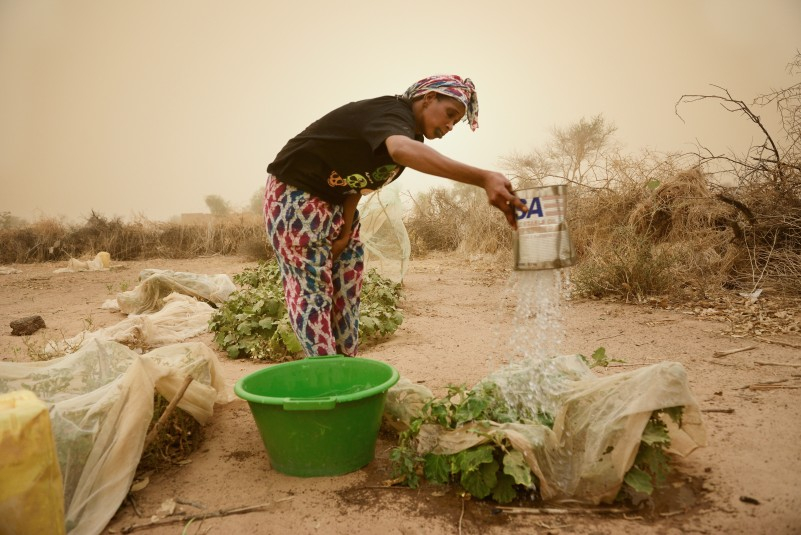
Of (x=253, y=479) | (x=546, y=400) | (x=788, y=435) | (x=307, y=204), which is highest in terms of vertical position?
(x=307, y=204)

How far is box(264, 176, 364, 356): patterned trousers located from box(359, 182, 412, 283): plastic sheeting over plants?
2.54m

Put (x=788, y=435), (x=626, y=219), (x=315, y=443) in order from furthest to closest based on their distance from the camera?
(x=626, y=219) → (x=788, y=435) → (x=315, y=443)

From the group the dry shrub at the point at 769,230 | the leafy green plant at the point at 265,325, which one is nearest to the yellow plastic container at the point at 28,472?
the leafy green plant at the point at 265,325

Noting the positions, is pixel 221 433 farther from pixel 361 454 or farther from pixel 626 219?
pixel 626 219

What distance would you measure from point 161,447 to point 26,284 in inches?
325

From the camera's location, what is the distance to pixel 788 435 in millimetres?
1997

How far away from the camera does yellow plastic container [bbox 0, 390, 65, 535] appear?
122 centimetres

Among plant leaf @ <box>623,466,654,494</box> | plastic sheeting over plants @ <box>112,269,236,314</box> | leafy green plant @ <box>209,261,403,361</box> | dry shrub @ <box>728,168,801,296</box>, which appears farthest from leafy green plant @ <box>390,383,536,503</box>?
plastic sheeting over plants @ <box>112,269,236,314</box>

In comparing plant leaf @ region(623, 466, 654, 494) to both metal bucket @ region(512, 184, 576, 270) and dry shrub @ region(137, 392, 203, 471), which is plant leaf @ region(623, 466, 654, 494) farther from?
dry shrub @ region(137, 392, 203, 471)

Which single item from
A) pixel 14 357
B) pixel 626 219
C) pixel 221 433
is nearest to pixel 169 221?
pixel 14 357

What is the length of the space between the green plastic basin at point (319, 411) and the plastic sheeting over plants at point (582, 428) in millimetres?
249

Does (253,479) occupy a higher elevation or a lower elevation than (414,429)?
lower

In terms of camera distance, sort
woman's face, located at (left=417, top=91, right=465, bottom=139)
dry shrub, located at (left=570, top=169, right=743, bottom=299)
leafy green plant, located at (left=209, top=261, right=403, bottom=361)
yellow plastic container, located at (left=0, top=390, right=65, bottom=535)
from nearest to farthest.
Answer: yellow plastic container, located at (left=0, top=390, right=65, bottom=535), woman's face, located at (left=417, top=91, right=465, bottom=139), leafy green plant, located at (left=209, top=261, right=403, bottom=361), dry shrub, located at (left=570, top=169, right=743, bottom=299)

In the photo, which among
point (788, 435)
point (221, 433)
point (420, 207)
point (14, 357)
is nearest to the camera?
point (788, 435)
